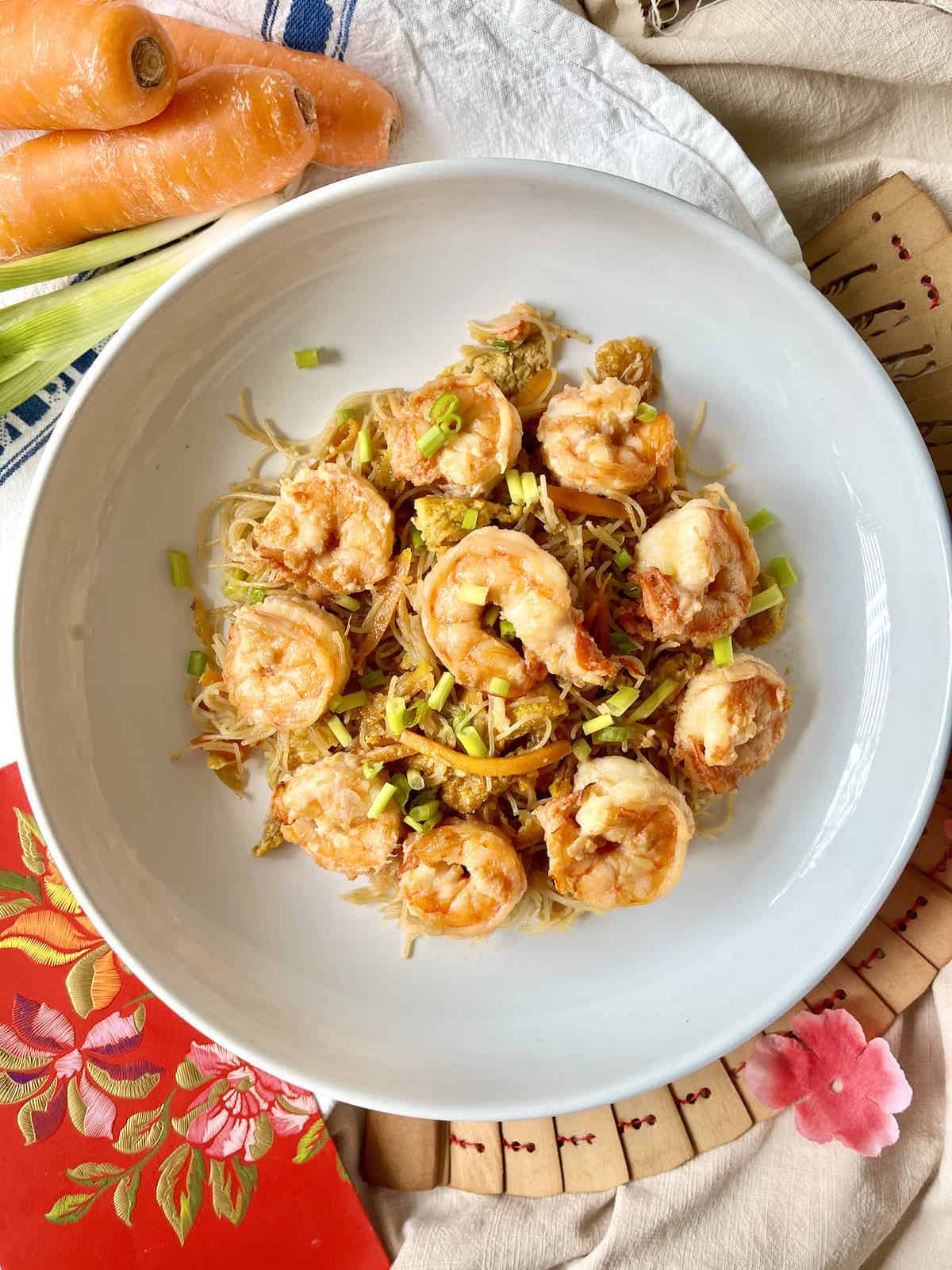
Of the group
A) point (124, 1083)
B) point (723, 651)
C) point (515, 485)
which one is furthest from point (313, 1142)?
point (515, 485)

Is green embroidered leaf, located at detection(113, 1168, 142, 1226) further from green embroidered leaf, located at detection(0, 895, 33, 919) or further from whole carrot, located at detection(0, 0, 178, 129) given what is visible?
whole carrot, located at detection(0, 0, 178, 129)

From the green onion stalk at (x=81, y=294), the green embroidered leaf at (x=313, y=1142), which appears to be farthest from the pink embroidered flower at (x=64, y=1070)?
the green onion stalk at (x=81, y=294)

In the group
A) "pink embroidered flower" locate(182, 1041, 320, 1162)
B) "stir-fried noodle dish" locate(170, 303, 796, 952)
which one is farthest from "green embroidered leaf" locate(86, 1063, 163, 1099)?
"stir-fried noodle dish" locate(170, 303, 796, 952)

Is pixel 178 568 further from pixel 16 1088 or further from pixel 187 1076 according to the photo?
pixel 16 1088

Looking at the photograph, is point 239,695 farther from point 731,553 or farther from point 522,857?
point 731,553

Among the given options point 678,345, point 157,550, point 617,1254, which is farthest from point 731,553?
point 617,1254

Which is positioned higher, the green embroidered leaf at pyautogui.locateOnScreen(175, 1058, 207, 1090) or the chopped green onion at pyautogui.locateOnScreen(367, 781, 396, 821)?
the chopped green onion at pyautogui.locateOnScreen(367, 781, 396, 821)
